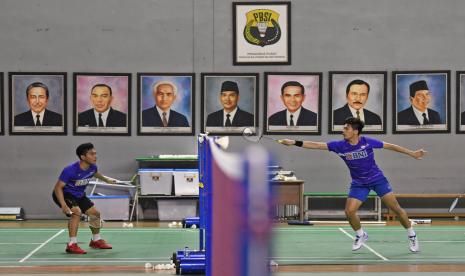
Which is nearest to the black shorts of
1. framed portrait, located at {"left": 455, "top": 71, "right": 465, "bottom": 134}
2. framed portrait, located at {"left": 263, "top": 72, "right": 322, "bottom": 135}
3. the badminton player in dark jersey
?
the badminton player in dark jersey

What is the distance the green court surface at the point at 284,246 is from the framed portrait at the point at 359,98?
3.06m

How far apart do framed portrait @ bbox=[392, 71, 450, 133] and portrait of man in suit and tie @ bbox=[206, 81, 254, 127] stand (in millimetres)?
3391

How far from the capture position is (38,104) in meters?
17.7

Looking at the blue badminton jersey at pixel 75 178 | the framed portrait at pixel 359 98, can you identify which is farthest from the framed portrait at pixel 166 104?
the blue badminton jersey at pixel 75 178

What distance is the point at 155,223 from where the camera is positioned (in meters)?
16.6

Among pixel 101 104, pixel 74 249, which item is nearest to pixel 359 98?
pixel 101 104

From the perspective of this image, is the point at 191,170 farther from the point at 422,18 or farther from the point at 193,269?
the point at 193,269

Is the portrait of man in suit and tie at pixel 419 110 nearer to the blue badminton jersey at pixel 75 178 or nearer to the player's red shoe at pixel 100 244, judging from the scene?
the player's red shoe at pixel 100 244

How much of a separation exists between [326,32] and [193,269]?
32.5 ft

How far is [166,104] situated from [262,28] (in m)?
2.79

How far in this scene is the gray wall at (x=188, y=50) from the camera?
17.7 metres

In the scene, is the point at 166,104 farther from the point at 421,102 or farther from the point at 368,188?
the point at 368,188

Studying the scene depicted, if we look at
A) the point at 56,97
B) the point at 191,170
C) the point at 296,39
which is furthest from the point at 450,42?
the point at 56,97

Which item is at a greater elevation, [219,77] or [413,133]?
[219,77]
